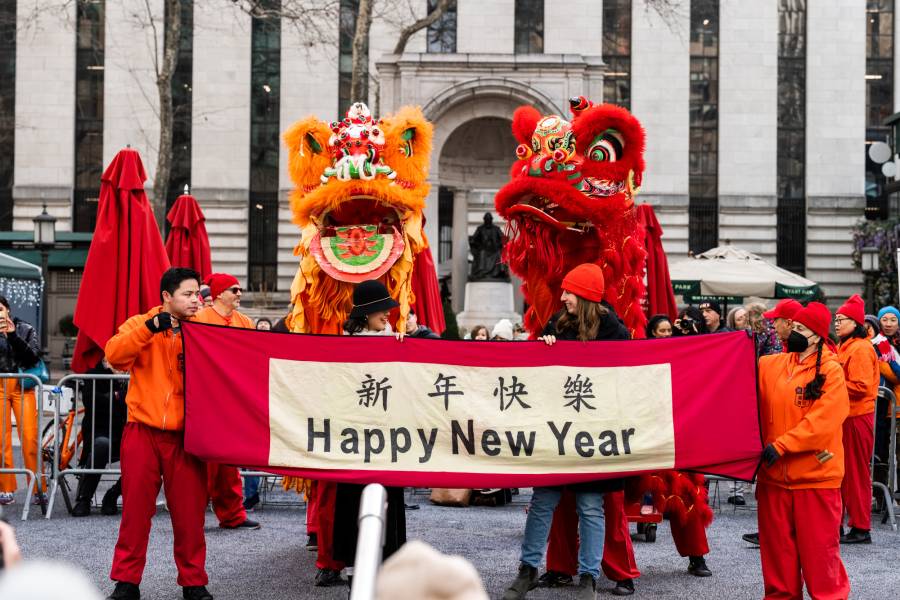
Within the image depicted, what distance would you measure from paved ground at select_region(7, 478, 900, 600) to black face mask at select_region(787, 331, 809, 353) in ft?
5.97

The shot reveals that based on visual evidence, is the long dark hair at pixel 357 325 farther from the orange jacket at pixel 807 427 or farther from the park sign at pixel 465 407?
the orange jacket at pixel 807 427

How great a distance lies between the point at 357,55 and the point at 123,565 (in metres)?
19.7

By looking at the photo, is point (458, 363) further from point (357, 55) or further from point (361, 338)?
point (357, 55)

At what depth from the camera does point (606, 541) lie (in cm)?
758

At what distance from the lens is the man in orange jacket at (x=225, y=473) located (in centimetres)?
959

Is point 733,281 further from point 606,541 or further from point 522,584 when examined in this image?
point 522,584

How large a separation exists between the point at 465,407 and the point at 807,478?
6.85 ft

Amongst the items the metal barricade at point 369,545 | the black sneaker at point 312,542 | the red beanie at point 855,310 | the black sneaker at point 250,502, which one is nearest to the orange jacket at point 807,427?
the red beanie at point 855,310

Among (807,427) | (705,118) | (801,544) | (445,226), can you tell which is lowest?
(801,544)

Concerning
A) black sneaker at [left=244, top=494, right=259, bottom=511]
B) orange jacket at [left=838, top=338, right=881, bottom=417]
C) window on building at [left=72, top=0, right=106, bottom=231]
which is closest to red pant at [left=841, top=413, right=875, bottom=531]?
orange jacket at [left=838, top=338, right=881, bottom=417]

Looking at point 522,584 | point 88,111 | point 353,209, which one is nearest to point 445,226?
point 88,111

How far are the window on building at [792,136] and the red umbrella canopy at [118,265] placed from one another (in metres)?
29.9

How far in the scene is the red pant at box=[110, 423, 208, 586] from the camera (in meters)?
6.86

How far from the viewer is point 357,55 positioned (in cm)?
2523
